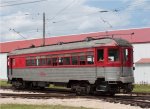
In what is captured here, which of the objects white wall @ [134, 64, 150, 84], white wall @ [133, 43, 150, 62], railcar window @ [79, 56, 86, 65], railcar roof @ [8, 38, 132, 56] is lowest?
white wall @ [134, 64, 150, 84]

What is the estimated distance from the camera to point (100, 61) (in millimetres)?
24672

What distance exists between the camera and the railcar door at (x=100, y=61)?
80.4 ft

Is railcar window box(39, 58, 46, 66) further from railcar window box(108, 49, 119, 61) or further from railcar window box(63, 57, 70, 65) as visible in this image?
railcar window box(108, 49, 119, 61)

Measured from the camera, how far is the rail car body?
2441 cm

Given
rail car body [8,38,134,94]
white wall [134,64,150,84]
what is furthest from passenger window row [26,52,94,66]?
white wall [134,64,150,84]

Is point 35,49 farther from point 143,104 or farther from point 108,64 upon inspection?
point 143,104

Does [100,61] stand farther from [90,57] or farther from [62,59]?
[62,59]

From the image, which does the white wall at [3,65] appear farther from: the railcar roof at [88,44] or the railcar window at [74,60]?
the railcar window at [74,60]

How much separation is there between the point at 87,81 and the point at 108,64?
6.63ft

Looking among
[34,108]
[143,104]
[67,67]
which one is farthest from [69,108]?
[67,67]

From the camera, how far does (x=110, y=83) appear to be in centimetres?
2434

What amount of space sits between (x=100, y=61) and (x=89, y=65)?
0.89 meters

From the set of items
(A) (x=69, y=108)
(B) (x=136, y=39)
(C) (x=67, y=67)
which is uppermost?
(B) (x=136, y=39)

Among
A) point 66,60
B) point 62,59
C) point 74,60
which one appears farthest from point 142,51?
point 74,60
